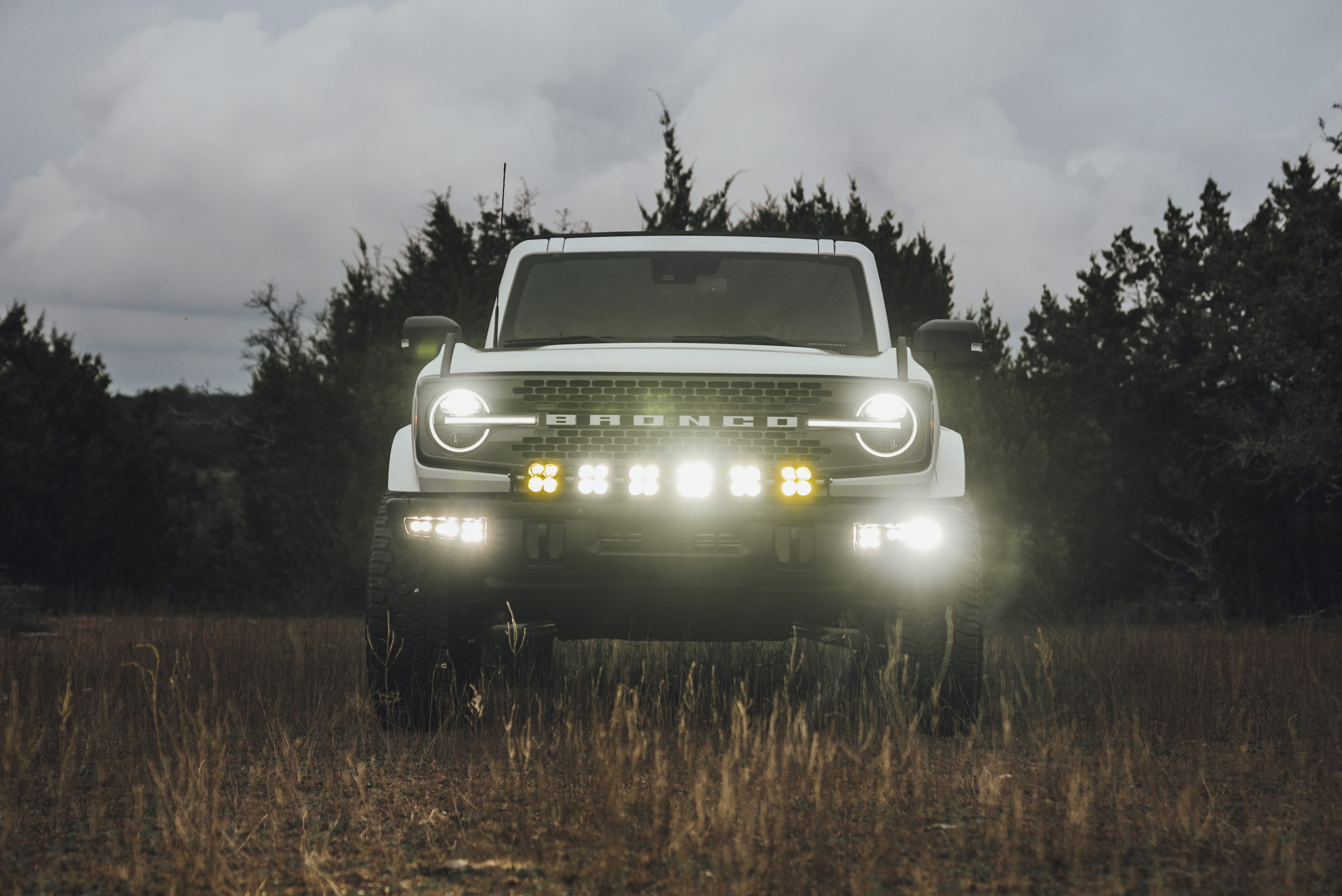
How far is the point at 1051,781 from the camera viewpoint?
14.0ft

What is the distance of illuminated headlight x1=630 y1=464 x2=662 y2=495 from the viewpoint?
15.2 feet

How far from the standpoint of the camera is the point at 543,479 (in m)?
4.71

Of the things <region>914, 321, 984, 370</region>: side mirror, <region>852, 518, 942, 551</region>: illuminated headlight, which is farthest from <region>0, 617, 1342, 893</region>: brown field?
<region>914, 321, 984, 370</region>: side mirror

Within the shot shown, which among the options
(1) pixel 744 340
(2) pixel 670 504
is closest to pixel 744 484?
(2) pixel 670 504

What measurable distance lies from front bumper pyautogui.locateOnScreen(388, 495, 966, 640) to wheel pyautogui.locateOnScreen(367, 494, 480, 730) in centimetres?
9

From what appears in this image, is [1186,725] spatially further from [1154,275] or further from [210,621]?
[1154,275]

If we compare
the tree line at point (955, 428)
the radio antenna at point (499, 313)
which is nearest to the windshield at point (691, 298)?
the radio antenna at point (499, 313)

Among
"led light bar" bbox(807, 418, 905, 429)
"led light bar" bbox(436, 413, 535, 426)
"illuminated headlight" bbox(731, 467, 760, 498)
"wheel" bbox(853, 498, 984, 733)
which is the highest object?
"led light bar" bbox(436, 413, 535, 426)

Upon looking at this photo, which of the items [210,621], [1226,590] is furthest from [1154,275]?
[210,621]

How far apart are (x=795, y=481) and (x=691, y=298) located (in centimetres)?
186

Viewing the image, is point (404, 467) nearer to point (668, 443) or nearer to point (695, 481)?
point (668, 443)

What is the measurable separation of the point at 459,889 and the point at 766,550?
1.92m

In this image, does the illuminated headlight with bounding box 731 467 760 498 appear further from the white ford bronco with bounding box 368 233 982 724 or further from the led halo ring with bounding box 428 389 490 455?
the led halo ring with bounding box 428 389 490 455

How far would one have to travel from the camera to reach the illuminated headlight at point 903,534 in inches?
185
